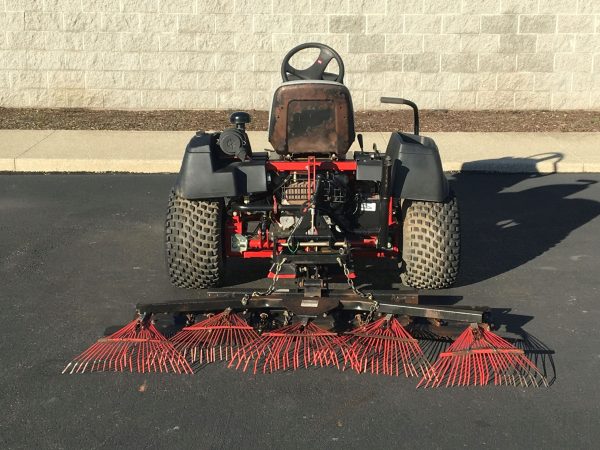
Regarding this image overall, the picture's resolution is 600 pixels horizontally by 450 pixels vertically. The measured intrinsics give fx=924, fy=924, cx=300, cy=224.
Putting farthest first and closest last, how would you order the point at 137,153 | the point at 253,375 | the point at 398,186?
the point at 137,153 → the point at 398,186 → the point at 253,375

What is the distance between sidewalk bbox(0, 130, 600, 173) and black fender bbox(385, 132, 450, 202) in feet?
15.1

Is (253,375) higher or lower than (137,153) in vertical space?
lower

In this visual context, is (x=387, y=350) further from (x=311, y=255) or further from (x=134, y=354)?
(x=134, y=354)

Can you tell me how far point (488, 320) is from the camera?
527 cm

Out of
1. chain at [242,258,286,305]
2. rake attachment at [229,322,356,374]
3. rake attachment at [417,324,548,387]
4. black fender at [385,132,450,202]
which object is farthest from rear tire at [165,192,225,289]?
rake attachment at [417,324,548,387]

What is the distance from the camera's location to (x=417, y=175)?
19.9ft

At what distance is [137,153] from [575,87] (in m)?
6.78

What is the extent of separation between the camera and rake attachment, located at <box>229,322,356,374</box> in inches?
202

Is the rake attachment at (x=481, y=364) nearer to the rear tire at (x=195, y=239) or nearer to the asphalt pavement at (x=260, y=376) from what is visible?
the asphalt pavement at (x=260, y=376)

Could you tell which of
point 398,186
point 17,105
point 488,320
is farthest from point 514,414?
point 17,105

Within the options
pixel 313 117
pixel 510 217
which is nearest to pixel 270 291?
pixel 313 117

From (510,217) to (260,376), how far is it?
426 cm

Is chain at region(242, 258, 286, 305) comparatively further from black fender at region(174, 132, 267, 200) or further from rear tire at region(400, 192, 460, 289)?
rear tire at region(400, 192, 460, 289)

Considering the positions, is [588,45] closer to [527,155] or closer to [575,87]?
[575,87]
